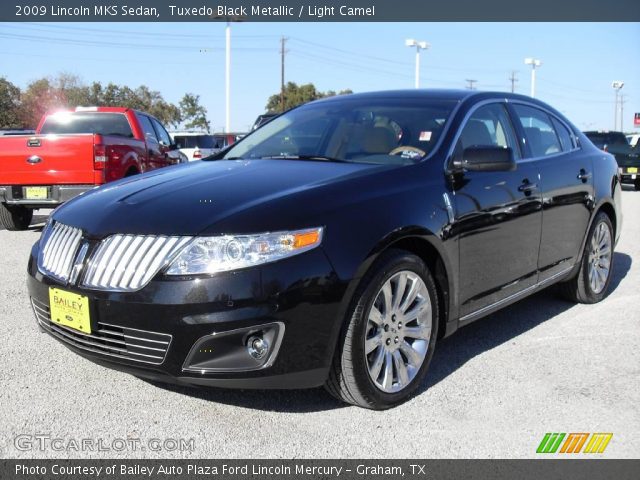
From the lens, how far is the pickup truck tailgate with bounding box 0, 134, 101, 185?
346 inches

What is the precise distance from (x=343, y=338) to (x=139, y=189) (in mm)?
1339

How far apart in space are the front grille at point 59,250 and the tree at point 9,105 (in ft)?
167

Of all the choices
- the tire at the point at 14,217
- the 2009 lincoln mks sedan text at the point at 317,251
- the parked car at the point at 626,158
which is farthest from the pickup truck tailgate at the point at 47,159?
the parked car at the point at 626,158

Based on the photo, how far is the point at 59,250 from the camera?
3.24m

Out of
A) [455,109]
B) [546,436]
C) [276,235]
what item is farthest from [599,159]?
[276,235]

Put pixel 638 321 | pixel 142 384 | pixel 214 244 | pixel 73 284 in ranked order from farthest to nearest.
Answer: pixel 638 321
pixel 142 384
pixel 73 284
pixel 214 244

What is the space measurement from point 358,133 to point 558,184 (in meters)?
1.55

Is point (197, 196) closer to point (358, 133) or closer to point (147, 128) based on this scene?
point (358, 133)

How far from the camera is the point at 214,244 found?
9.13ft

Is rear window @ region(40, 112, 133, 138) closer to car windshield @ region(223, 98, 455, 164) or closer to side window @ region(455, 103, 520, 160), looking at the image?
car windshield @ region(223, 98, 455, 164)

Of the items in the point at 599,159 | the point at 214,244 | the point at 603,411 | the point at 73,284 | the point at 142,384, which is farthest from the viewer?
the point at 599,159

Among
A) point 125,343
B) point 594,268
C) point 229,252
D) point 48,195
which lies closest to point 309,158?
point 229,252

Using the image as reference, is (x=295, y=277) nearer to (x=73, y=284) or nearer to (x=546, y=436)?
(x=73, y=284)

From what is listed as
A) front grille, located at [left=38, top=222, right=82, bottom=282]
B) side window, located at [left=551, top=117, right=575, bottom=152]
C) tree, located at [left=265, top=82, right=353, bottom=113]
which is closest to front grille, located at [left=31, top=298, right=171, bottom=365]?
front grille, located at [left=38, top=222, right=82, bottom=282]
